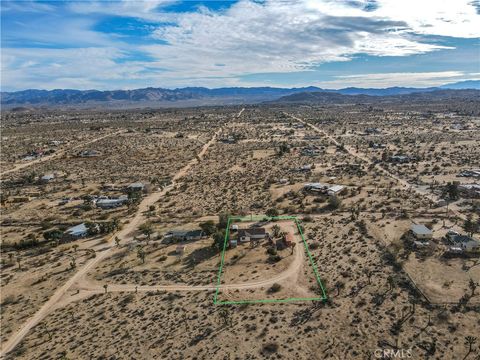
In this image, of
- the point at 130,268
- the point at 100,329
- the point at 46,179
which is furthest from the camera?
the point at 46,179

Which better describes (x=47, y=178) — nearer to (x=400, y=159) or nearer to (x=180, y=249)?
(x=180, y=249)

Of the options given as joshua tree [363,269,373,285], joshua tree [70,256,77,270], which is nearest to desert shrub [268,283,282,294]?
joshua tree [363,269,373,285]

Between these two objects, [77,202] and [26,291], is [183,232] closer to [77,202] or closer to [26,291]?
[26,291]

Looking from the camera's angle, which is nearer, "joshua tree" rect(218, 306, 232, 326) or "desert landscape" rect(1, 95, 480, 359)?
"desert landscape" rect(1, 95, 480, 359)

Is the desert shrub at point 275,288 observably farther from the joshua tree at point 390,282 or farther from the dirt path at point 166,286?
the joshua tree at point 390,282

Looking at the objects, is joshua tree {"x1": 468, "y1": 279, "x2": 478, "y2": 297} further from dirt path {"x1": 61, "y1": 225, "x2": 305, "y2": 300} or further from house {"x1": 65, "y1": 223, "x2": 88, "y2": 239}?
house {"x1": 65, "y1": 223, "x2": 88, "y2": 239}

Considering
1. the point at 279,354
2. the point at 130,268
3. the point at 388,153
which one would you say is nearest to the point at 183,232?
the point at 130,268

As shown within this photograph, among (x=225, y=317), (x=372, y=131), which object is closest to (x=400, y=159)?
(x=372, y=131)
